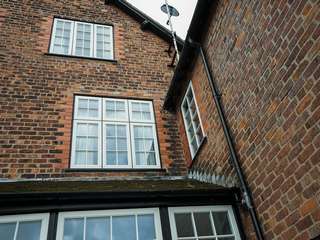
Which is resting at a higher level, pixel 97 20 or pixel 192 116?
pixel 97 20

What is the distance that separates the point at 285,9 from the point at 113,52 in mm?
5915

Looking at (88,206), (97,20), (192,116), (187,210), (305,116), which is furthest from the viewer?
(97,20)

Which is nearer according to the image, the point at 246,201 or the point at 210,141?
the point at 246,201

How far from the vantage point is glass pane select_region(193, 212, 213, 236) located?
16.1 feet

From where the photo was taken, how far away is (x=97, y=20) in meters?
9.69

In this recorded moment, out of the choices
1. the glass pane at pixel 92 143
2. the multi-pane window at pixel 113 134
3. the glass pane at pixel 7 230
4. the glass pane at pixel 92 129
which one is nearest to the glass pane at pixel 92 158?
the multi-pane window at pixel 113 134

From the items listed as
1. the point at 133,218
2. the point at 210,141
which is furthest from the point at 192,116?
the point at 133,218

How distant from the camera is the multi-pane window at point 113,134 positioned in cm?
691

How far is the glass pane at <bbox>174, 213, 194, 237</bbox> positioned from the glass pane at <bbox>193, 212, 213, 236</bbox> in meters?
0.11

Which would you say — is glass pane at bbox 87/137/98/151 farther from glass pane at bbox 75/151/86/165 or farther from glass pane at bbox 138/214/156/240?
glass pane at bbox 138/214/156/240

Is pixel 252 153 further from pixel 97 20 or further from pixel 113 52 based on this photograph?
pixel 97 20

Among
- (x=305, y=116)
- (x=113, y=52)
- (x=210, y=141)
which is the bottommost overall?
(x=305, y=116)

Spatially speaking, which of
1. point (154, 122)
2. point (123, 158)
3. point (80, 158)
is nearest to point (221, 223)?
point (123, 158)

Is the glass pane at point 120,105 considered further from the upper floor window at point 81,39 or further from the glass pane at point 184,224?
the glass pane at point 184,224
